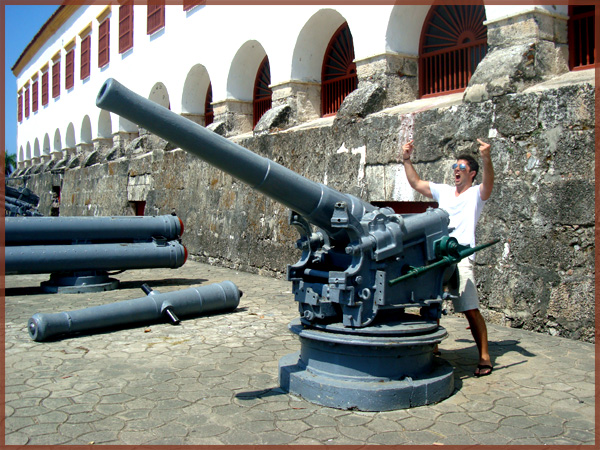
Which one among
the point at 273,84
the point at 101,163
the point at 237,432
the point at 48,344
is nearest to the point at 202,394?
the point at 237,432

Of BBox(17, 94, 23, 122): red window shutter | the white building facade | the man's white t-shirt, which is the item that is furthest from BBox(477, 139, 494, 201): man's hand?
BBox(17, 94, 23, 122): red window shutter

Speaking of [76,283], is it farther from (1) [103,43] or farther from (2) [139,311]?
(1) [103,43]

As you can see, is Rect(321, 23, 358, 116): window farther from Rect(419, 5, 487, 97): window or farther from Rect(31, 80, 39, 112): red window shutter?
Rect(31, 80, 39, 112): red window shutter

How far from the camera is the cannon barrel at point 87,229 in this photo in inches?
292

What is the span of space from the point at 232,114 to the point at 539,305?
292 inches

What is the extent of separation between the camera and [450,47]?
7.28 metres

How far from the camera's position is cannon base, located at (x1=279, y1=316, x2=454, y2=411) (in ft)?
11.2

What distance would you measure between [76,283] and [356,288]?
206 inches

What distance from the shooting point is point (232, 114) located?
11211 mm

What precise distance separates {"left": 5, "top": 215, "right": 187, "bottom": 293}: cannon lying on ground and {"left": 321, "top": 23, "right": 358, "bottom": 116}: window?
10.4 feet

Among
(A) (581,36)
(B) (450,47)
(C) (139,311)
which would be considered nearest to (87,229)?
(C) (139,311)

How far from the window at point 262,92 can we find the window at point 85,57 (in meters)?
10.1

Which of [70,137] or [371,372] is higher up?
[70,137]

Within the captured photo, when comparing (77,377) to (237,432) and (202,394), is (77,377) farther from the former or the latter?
(237,432)
